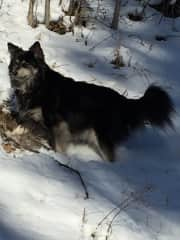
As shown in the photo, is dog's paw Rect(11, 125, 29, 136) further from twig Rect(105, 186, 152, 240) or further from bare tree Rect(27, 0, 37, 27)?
bare tree Rect(27, 0, 37, 27)

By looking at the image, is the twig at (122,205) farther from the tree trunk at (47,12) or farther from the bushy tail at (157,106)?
the tree trunk at (47,12)

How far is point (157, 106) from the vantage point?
19.3ft

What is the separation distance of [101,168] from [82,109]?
0.85m

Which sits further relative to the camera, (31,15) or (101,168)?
(31,15)

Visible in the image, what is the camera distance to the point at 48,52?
7828mm

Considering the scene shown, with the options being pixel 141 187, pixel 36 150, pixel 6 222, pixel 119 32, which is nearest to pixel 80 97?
pixel 36 150

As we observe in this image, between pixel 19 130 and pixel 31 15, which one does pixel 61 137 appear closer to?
pixel 19 130

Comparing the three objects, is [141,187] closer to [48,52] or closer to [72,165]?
[72,165]

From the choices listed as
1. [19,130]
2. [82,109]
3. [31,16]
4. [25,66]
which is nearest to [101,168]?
[82,109]

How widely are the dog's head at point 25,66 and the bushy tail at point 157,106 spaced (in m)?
1.13

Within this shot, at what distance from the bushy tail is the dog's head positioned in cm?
113

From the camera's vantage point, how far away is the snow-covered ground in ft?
13.6

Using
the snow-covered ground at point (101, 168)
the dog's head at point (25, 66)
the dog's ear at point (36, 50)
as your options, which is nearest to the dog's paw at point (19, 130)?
the dog's head at point (25, 66)

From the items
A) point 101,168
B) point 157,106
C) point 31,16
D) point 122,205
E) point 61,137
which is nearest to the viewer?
point 122,205
